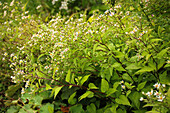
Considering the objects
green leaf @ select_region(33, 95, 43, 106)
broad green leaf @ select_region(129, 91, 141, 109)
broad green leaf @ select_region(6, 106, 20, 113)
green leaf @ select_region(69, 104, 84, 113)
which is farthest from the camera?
broad green leaf @ select_region(6, 106, 20, 113)

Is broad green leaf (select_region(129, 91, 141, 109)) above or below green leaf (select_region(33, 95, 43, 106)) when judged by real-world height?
above

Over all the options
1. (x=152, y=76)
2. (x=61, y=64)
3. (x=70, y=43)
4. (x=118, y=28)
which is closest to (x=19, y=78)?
(x=61, y=64)

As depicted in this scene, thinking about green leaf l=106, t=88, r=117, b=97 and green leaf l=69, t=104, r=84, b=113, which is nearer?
green leaf l=106, t=88, r=117, b=97

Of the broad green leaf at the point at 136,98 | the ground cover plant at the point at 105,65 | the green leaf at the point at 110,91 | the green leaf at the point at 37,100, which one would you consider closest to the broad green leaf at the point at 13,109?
the ground cover plant at the point at 105,65

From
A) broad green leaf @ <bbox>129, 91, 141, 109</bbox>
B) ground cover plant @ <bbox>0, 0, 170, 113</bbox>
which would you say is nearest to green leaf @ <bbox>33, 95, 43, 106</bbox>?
ground cover plant @ <bbox>0, 0, 170, 113</bbox>

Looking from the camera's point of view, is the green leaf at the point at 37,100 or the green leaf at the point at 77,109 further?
the green leaf at the point at 37,100

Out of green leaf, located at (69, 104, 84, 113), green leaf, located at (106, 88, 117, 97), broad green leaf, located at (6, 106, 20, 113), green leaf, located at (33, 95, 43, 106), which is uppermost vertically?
green leaf, located at (106, 88, 117, 97)

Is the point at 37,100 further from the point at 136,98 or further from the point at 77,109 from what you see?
the point at 136,98

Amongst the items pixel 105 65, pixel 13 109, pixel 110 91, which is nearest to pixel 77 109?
pixel 110 91

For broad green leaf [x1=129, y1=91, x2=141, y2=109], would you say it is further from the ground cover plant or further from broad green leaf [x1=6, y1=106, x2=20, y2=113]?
broad green leaf [x1=6, y1=106, x2=20, y2=113]

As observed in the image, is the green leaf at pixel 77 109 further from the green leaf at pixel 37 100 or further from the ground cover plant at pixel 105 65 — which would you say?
the green leaf at pixel 37 100

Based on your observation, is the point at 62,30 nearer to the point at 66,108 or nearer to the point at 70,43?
the point at 70,43

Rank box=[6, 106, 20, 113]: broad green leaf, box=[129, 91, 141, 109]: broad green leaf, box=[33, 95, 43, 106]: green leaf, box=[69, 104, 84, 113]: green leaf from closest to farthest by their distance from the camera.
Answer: box=[129, 91, 141, 109]: broad green leaf
box=[69, 104, 84, 113]: green leaf
box=[33, 95, 43, 106]: green leaf
box=[6, 106, 20, 113]: broad green leaf

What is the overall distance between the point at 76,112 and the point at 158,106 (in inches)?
43.9
